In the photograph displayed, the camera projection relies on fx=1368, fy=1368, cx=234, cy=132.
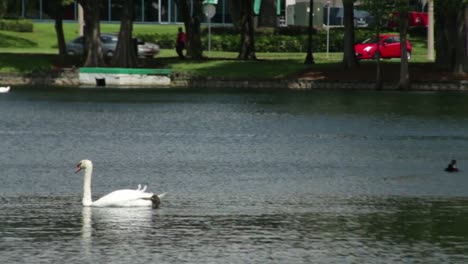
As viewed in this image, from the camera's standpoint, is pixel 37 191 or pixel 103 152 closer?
pixel 37 191

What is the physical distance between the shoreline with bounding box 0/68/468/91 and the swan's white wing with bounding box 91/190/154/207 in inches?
1620

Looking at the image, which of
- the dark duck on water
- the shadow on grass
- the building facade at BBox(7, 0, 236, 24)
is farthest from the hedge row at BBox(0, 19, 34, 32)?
the dark duck on water

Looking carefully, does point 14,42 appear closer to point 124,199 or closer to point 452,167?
point 452,167

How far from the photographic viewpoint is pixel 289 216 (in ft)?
81.6

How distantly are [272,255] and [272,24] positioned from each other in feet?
253

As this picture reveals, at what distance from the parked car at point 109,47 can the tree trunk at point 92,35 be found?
23.8ft

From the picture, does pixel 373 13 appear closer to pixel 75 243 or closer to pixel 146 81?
pixel 146 81

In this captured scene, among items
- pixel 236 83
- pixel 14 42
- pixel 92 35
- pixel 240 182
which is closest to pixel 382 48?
pixel 236 83

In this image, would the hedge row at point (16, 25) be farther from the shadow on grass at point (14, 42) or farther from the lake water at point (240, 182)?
the lake water at point (240, 182)

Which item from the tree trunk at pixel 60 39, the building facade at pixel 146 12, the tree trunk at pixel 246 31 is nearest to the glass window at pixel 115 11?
the building facade at pixel 146 12

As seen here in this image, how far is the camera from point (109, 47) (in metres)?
81.7

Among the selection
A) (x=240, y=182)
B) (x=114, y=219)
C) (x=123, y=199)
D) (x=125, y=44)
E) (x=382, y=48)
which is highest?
(x=125, y=44)

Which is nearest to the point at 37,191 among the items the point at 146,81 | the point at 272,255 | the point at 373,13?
the point at 272,255

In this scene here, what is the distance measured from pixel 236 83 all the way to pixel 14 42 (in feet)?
80.2
